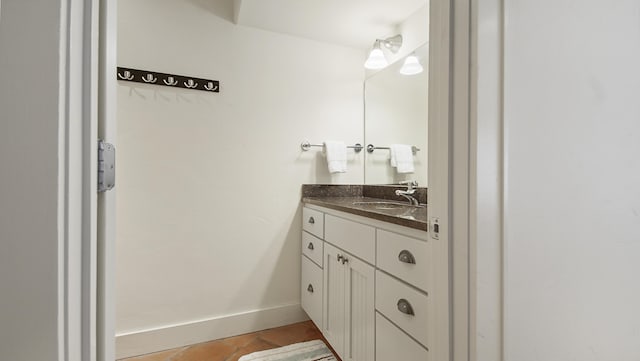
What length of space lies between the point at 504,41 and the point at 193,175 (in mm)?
1682

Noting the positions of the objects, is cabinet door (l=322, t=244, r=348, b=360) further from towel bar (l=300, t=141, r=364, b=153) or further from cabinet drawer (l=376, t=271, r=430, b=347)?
towel bar (l=300, t=141, r=364, b=153)

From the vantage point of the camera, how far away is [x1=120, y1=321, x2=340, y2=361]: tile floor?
1.62 meters

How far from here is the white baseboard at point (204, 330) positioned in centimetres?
162

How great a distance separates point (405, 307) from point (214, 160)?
4.63 feet

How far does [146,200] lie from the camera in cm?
168

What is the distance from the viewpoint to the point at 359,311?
1.28m

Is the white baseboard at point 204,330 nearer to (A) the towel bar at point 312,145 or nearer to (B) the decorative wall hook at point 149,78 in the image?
(A) the towel bar at point 312,145

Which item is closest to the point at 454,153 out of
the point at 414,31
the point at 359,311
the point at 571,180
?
the point at 571,180
